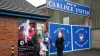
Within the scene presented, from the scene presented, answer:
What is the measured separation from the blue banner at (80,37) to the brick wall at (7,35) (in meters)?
6.46

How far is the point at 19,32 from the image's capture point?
12.3m

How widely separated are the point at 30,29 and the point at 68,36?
4.41m

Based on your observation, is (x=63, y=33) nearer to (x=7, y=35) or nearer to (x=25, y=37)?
(x=25, y=37)

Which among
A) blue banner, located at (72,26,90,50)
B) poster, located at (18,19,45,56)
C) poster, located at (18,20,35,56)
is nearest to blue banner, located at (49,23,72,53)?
blue banner, located at (72,26,90,50)

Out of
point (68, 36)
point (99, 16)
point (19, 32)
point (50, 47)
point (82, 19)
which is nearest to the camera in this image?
point (19, 32)

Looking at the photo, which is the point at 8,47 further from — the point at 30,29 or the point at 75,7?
the point at 75,7

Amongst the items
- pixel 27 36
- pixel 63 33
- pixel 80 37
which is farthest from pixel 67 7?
pixel 27 36

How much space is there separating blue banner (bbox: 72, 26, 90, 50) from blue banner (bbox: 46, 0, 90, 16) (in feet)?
4.59

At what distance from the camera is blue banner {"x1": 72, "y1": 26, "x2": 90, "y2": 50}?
17172mm

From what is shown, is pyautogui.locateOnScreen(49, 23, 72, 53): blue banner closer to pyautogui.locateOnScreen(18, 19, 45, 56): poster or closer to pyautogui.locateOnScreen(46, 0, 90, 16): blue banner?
pyautogui.locateOnScreen(46, 0, 90, 16): blue banner

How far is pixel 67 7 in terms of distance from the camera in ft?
53.9

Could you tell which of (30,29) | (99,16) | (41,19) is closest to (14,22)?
(30,29)

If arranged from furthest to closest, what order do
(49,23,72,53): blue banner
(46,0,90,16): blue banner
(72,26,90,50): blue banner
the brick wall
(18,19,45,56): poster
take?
(72,26,90,50): blue banner → (46,0,90,16): blue banner → (49,23,72,53): blue banner → (18,19,45,56): poster → the brick wall

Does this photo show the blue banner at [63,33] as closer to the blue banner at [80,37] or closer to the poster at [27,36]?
the blue banner at [80,37]
